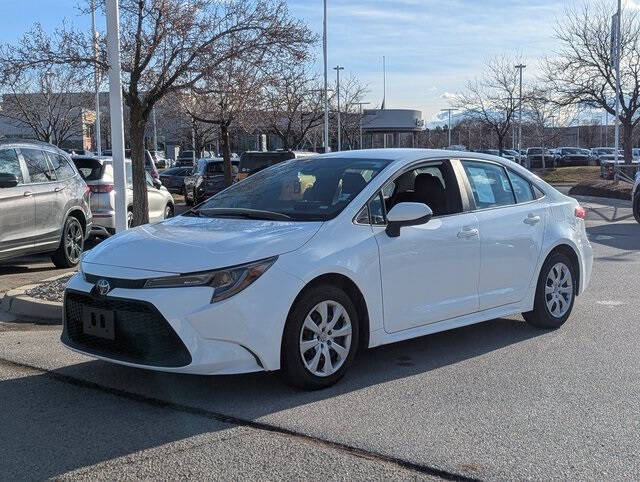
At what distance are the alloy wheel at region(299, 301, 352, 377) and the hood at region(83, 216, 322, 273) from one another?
Result: 0.50m

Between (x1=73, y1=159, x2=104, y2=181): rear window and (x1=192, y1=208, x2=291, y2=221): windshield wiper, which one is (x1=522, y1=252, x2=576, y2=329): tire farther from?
(x1=73, y1=159, x2=104, y2=181): rear window

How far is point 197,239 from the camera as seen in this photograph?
4.96 metres

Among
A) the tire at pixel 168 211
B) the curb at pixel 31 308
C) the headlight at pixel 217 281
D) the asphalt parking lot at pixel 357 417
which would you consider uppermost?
the headlight at pixel 217 281

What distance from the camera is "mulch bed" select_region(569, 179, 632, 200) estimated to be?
24.6 m

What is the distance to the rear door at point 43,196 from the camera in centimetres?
952

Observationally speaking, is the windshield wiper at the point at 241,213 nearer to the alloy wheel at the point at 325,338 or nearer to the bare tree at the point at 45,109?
the alloy wheel at the point at 325,338

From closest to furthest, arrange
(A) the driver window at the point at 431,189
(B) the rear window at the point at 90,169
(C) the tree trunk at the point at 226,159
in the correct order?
(A) the driver window at the point at 431,189, (B) the rear window at the point at 90,169, (C) the tree trunk at the point at 226,159

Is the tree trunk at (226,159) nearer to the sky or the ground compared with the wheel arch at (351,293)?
nearer to the sky

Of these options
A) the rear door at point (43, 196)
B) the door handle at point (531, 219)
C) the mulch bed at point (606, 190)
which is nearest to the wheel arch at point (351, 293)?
the door handle at point (531, 219)

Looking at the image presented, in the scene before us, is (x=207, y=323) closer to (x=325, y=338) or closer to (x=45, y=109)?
(x=325, y=338)

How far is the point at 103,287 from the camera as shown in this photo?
4.75 meters

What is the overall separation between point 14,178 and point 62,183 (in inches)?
48.1

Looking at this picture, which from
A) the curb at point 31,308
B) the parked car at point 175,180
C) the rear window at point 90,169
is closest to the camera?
the curb at point 31,308

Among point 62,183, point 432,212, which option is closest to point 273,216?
point 432,212
